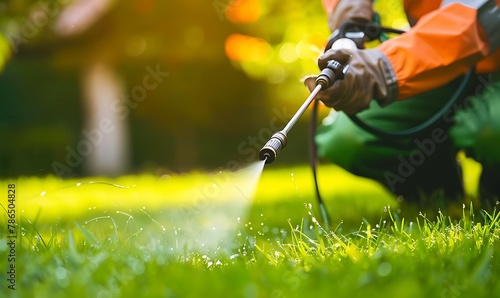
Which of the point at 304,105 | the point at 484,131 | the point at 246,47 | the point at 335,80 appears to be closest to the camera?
the point at 304,105

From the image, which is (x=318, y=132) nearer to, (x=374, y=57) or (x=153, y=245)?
(x=374, y=57)

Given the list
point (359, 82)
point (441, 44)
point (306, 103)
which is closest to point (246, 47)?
point (441, 44)

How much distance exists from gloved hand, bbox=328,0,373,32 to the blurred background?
471cm

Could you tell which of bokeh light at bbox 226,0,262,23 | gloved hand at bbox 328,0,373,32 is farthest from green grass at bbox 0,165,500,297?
bokeh light at bbox 226,0,262,23

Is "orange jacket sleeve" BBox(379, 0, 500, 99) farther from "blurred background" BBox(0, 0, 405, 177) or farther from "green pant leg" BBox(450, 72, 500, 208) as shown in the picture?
"blurred background" BBox(0, 0, 405, 177)

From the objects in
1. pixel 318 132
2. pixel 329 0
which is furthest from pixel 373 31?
pixel 318 132

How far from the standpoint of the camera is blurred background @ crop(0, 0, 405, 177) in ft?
30.0

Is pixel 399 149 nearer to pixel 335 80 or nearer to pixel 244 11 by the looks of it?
pixel 335 80

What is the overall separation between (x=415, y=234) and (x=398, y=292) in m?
0.93

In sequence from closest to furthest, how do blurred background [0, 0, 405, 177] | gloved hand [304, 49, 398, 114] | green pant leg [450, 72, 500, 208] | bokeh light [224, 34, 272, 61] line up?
gloved hand [304, 49, 398, 114] → green pant leg [450, 72, 500, 208] → blurred background [0, 0, 405, 177] → bokeh light [224, 34, 272, 61]

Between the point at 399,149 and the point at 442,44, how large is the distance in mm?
1035

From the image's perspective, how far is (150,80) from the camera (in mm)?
12484

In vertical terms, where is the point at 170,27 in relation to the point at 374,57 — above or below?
below

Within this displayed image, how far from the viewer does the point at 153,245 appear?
2467 mm
